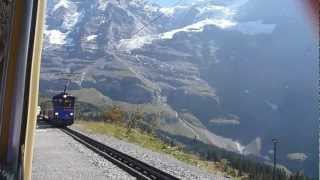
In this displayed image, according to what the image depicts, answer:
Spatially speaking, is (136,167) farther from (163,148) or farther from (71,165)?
(163,148)

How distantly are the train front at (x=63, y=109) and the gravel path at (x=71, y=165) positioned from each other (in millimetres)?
11400

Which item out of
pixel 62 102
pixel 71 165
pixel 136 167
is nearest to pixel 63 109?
pixel 62 102

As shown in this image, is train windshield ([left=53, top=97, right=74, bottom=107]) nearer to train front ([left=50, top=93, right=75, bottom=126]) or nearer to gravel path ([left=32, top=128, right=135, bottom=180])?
train front ([left=50, top=93, right=75, bottom=126])

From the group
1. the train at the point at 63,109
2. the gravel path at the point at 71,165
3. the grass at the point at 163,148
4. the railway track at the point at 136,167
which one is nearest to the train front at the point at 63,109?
the train at the point at 63,109

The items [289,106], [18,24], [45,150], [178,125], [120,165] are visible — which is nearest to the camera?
[18,24]

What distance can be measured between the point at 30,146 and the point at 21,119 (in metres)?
0.19

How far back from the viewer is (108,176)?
1288 centimetres

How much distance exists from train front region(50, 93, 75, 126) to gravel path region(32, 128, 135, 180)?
1140 centimetres

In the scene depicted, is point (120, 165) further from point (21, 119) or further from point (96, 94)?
point (96, 94)

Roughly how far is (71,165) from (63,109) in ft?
61.3

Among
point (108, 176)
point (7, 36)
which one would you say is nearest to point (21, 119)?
point (7, 36)

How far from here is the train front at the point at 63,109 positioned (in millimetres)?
32750

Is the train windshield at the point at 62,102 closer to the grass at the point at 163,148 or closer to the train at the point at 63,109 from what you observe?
the train at the point at 63,109

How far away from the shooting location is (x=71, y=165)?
14.9m
